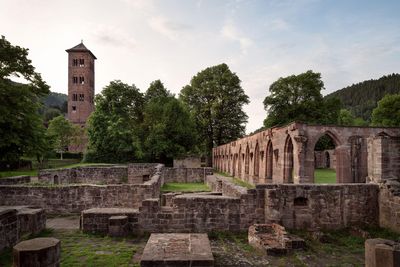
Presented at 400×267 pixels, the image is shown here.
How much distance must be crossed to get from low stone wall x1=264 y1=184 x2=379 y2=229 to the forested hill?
4022 inches

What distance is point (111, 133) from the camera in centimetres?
3694

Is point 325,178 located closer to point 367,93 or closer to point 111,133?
point 111,133

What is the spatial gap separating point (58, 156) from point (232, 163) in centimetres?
3394

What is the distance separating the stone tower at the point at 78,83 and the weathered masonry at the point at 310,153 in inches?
1999

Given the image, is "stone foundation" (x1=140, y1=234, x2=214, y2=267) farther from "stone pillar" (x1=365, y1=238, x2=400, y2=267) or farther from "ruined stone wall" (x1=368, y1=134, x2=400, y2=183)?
"ruined stone wall" (x1=368, y1=134, x2=400, y2=183)

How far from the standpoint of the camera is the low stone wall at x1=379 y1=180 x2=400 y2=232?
9.61m

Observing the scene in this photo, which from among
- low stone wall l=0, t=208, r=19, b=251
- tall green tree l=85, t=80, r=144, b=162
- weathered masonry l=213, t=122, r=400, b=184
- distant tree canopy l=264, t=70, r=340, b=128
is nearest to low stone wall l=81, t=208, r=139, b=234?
low stone wall l=0, t=208, r=19, b=251

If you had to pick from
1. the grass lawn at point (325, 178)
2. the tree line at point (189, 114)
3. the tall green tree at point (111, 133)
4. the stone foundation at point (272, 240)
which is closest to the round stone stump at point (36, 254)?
the stone foundation at point (272, 240)

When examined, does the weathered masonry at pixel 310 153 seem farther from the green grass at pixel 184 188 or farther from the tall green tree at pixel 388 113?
the tall green tree at pixel 388 113

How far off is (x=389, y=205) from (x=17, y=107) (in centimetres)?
1625

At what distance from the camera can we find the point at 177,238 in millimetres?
7629

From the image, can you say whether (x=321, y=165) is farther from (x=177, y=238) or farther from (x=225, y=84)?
(x=177, y=238)

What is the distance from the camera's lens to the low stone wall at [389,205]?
9.61m

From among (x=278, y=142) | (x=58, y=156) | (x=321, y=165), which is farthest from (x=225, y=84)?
(x=58, y=156)
